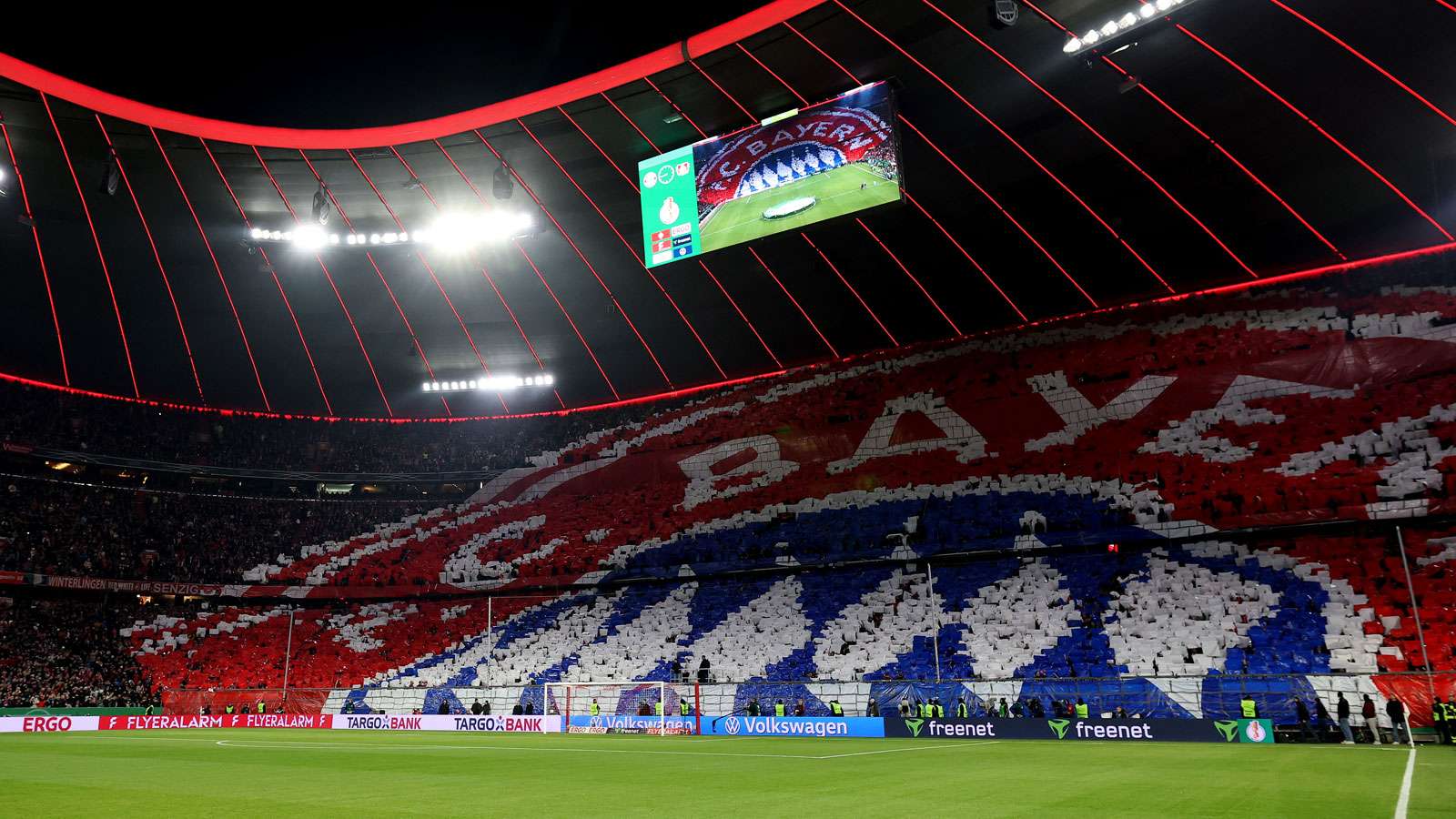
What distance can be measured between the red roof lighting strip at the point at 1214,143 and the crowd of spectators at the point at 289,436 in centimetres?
2452

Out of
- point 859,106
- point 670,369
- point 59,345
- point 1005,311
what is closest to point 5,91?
point 59,345

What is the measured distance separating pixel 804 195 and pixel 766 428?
1724 centimetres

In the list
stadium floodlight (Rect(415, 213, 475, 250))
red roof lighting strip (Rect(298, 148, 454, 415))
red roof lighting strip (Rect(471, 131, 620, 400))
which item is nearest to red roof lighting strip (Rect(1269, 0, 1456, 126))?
red roof lighting strip (Rect(471, 131, 620, 400))

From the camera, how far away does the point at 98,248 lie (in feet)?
103

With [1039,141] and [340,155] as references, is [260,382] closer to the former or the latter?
[340,155]

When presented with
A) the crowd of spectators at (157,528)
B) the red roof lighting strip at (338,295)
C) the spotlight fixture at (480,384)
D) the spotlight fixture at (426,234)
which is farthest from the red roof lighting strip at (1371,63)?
the crowd of spectators at (157,528)

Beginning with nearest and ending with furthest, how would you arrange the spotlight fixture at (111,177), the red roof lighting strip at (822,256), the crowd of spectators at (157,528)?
the red roof lighting strip at (822,256) → the spotlight fixture at (111,177) → the crowd of spectators at (157,528)

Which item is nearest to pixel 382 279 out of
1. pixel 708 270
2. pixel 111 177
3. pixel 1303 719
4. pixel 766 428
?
pixel 111 177

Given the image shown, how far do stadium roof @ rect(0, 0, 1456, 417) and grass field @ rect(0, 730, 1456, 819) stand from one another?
12.4 m

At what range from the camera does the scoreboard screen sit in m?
20.7

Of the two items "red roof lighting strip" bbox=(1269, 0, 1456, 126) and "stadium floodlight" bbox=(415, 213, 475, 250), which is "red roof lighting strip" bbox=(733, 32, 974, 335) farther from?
"stadium floodlight" bbox=(415, 213, 475, 250)

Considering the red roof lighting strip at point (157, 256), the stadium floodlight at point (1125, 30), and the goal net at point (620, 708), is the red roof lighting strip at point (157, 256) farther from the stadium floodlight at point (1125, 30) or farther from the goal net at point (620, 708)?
the stadium floodlight at point (1125, 30)

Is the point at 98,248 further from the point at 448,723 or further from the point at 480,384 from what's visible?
the point at 448,723

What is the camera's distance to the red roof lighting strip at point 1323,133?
2133 centimetres
